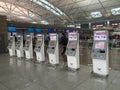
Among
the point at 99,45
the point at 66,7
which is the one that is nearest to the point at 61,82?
the point at 99,45

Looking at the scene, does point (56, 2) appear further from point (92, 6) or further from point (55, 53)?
point (55, 53)

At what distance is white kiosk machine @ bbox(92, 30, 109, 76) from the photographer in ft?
14.4

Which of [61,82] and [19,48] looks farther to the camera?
[19,48]

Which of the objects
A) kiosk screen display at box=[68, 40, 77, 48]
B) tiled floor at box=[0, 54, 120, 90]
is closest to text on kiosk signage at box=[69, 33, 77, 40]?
kiosk screen display at box=[68, 40, 77, 48]

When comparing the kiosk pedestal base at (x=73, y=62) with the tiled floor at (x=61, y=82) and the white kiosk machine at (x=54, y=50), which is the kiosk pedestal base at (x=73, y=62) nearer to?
the tiled floor at (x=61, y=82)

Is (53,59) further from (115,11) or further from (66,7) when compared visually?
(115,11)

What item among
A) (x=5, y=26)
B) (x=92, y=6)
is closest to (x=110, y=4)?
(x=92, y=6)

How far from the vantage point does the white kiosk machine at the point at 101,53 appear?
14.4 feet

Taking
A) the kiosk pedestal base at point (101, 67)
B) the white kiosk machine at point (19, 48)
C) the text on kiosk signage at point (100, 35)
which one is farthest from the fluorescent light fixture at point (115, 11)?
the kiosk pedestal base at point (101, 67)

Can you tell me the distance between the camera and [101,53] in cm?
445

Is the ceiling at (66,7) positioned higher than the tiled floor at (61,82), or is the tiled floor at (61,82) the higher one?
the ceiling at (66,7)

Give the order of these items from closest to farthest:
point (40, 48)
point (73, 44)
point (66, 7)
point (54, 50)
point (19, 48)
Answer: point (73, 44) → point (54, 50) → point (40, 48) → point (19, 48) → point (66, 7)

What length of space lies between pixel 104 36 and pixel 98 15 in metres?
25.3

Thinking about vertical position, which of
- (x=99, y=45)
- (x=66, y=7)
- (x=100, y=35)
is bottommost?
(x=99, y=45)
